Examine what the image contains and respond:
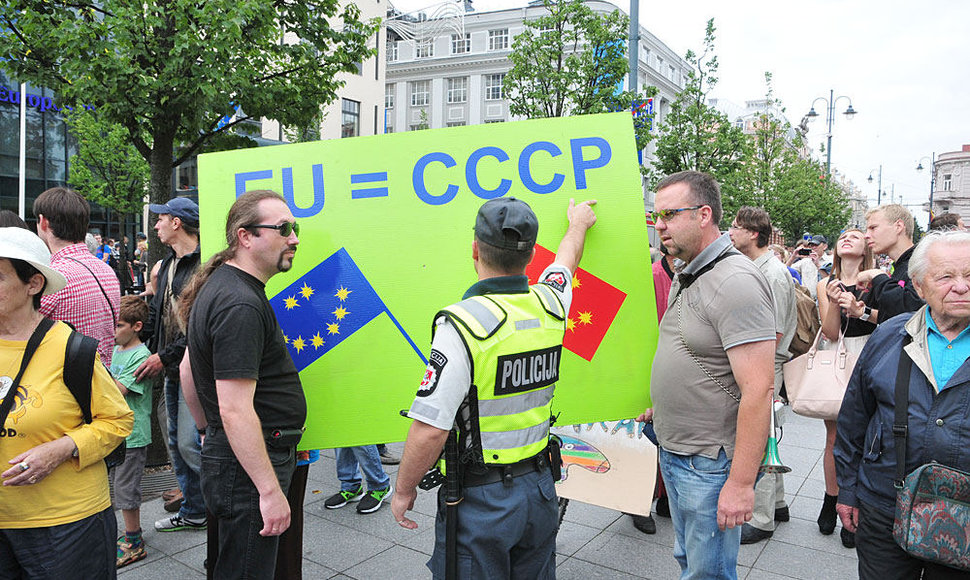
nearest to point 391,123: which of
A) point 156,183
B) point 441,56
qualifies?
point 441,56

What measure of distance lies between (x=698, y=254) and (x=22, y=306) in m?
2.54

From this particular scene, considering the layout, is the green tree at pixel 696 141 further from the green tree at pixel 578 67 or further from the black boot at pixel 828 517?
the black boot at pixel 828 517

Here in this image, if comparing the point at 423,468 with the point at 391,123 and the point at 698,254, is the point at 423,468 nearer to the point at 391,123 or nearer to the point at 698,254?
the point at 698,254

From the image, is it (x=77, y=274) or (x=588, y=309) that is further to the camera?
(x=77, y=274)

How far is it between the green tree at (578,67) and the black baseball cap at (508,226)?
9.99 metres

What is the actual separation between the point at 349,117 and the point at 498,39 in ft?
66.2

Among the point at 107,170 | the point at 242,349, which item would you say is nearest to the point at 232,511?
the point at 242,349

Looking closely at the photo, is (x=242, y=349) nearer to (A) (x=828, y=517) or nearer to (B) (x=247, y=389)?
(B) (x=247, y=389)

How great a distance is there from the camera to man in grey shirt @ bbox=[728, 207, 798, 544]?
13.4 ft

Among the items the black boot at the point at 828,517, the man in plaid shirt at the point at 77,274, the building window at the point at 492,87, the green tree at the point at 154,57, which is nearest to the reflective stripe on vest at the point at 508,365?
the man in plaid shirt at the point at 77,274

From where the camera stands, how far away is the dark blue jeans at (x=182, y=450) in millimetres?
3939

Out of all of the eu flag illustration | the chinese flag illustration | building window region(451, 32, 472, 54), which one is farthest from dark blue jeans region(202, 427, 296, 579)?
building window region(451, 32, 472, 54)

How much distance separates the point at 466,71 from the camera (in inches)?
2034

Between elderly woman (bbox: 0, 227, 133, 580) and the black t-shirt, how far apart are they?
0.40 metres
